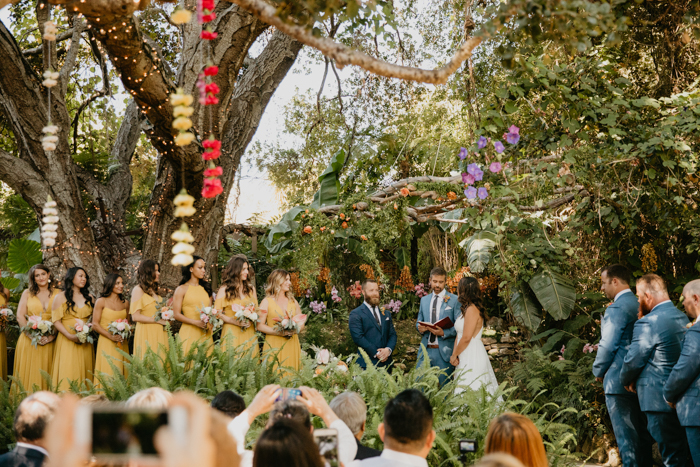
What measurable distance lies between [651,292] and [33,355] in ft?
20.8

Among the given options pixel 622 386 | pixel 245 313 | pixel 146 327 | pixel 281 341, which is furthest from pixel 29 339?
pixel 622 386

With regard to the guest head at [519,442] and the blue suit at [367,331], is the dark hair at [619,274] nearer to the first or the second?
the blue suit at [367,331]

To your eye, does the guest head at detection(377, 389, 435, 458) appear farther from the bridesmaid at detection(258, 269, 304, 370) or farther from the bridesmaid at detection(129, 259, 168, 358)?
the bridesmaid at detection(129, 259, 168, 358)

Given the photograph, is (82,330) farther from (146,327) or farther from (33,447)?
(33,447)

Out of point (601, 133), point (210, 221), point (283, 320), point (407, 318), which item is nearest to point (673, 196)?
point (601, 133)

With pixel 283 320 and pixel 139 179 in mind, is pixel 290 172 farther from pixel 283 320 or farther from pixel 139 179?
pixel 283 320

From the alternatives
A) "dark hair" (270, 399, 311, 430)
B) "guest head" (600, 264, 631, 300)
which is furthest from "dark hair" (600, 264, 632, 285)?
"dark hair" (270, 399, 311, 430)

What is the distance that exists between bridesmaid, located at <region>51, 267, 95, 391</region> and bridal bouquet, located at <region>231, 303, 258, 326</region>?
1661mm

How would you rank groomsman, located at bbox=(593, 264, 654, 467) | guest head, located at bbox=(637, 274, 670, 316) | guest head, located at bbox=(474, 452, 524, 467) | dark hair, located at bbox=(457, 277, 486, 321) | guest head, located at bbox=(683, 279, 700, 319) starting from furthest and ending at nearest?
1. dark hair, located at bbox=(457, 277, 486, 321)
2. groomsman, located at bbox=(593, 264, 654, 467)
3. guest head, located at bbox=(637, 274, 670, 316)
4. guest head, located at bbox=(683, 279, 700, 319)
5. guest head, located at bbox=(474, 452, 524, 467)

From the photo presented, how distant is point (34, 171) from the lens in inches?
255

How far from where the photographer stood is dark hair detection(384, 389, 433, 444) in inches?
91.0

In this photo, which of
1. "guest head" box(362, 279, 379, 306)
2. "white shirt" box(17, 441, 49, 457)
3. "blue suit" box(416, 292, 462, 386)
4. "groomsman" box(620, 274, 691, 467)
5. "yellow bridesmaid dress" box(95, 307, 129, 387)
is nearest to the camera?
"white shirt" box(17, 441, 49, 457)

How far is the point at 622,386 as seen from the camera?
4.75 m

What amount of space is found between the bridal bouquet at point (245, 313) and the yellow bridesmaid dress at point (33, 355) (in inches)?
77.9
